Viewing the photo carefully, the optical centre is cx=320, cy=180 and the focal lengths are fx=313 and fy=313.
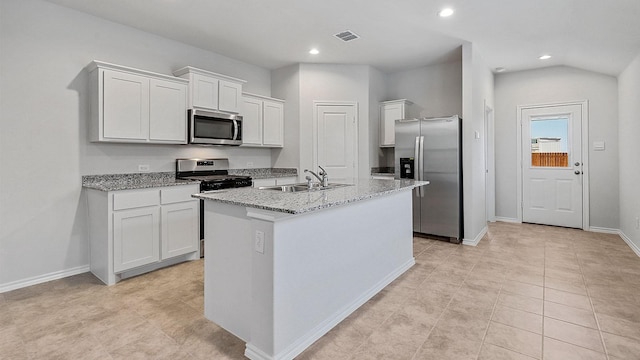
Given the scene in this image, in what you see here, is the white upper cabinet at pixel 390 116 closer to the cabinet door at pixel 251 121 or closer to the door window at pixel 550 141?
the cabinet door at pixel 251 121

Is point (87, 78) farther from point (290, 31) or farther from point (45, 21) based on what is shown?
point (290, 31)

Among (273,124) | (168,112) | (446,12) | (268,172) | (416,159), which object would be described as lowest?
(268,172)

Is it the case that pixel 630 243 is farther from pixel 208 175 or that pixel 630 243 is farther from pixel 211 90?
pixel 211 90

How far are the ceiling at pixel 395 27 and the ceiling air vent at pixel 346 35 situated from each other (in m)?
0.06

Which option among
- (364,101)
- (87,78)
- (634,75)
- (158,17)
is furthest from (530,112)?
(87,78)

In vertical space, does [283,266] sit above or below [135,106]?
below

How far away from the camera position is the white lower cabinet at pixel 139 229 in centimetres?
292

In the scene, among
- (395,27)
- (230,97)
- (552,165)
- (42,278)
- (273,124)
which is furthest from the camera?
(552,165)

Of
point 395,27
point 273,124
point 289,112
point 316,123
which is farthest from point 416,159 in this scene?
point 273,124

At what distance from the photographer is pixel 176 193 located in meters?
3.33

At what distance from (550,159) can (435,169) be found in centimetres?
237

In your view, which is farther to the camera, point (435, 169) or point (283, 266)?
point (435, 169)

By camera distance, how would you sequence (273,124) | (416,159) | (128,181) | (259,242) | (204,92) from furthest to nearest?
1. (273,124)
2. (416,159)
3. (204,92)
4. (128,181)
5. (259,242)

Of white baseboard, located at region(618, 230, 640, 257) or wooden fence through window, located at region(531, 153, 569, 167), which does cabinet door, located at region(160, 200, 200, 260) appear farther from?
wooden fence through window, located at region(531, 153, 569, 167)
